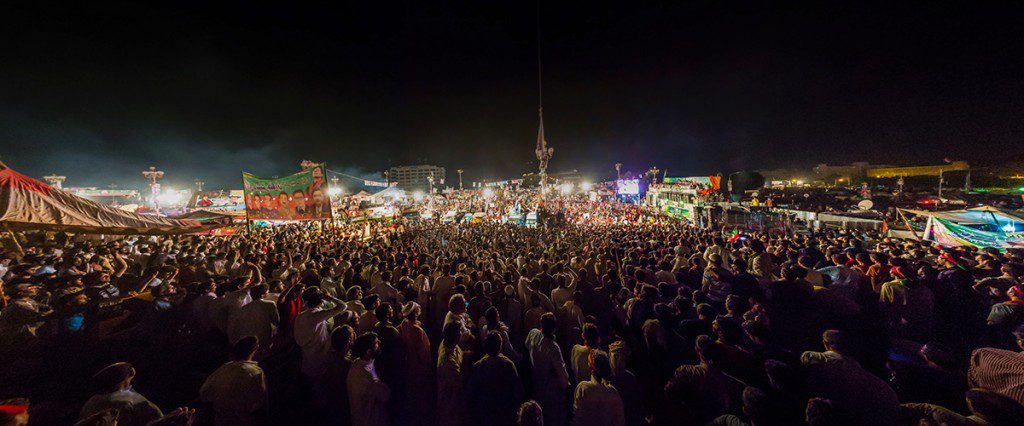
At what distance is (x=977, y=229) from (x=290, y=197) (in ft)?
71.1

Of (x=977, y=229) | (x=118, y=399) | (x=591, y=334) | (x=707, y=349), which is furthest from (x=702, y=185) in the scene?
(x=118, y=399)

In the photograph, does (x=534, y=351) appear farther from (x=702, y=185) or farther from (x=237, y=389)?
(x=702, y=185)

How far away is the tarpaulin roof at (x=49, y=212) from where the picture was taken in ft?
13.7

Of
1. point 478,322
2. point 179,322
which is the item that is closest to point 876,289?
point 478,322

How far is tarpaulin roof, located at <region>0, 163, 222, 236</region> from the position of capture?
4172 millimetres

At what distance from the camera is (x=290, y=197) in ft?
35.4

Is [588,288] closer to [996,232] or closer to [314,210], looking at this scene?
[314,210]

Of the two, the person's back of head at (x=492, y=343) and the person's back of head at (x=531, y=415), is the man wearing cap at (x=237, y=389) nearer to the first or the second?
the person's back of head at (x=492, y=343)

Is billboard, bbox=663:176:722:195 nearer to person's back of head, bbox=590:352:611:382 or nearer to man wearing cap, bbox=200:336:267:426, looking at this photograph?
person's back of head, bbox=590:352:611:382

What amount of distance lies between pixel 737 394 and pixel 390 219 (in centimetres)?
2381

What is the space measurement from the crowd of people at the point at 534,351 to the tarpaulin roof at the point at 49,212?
1096mm

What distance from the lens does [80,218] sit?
479cm

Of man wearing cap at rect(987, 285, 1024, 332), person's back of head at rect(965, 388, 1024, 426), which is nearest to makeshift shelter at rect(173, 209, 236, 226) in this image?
person's back of head at rect(965, 388, 1024, 426)

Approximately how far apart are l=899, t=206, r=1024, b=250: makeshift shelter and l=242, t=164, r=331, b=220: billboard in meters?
19.9
